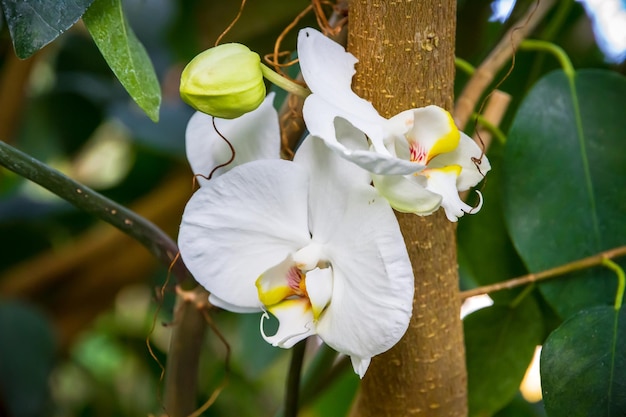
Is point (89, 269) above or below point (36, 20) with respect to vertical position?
below

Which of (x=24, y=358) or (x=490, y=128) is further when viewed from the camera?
(x=24, y=358)

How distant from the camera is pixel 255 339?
661mm

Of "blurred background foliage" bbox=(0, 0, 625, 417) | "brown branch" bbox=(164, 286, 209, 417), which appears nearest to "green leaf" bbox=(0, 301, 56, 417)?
"blurred background foliage" bbox=(0, 0, 625, 417)

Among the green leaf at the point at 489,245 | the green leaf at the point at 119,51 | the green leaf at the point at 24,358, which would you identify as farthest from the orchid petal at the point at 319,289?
the green leaf at the point at 24,358

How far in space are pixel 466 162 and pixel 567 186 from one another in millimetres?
140

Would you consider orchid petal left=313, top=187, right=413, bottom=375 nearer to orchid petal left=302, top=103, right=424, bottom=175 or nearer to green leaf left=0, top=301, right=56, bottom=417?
orchid petal left=302, top=103, right=424, bottom=175

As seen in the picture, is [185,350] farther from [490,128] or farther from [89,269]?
[89,269]

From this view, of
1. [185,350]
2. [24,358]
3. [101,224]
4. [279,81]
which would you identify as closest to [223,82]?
[279,81]

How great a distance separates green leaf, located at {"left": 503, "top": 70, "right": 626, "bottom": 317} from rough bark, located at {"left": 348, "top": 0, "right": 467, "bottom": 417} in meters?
0.09

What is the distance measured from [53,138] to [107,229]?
133 mm

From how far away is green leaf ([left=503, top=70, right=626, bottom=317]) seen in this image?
39 centimetres

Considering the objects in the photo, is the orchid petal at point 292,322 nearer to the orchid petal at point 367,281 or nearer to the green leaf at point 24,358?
the orchid petal at point 367,281

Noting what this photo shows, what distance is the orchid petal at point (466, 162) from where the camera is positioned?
0.28m

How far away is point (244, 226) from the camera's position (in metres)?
0.28
